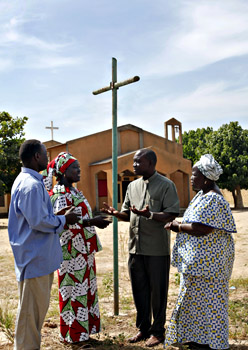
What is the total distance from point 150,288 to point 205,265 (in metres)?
0.87

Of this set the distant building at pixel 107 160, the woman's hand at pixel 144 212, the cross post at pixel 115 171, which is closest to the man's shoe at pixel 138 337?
the cross post at pixel 115 171

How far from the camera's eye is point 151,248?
14.2ft

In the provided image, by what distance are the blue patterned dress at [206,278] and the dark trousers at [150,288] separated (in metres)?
0.34

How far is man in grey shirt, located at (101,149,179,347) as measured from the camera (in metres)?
4.33

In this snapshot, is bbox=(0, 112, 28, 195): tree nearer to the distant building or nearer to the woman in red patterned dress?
the distant building

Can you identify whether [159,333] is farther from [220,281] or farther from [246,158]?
[246,158]

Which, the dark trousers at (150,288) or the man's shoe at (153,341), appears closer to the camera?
the man's shoe at (153,341)

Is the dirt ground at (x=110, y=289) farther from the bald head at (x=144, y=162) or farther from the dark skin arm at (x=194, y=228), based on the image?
the bald head at (x=144, y=162)

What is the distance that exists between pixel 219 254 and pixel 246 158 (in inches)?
946

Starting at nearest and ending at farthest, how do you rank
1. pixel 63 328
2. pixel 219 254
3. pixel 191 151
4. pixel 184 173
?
pixel 219 254, pixel 63 328, pixel 184 173, pixel 191 151

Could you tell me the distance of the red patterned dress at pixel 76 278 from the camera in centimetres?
422

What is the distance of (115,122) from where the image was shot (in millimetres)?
5359

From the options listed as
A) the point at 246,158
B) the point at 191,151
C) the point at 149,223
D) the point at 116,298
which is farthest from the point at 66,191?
the point at 191,151

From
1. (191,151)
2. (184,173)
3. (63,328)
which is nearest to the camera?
(63,328)
